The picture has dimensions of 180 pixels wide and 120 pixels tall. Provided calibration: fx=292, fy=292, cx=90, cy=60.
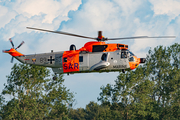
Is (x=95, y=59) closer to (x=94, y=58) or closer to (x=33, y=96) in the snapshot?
(x=94, y=58)

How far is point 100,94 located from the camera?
68.2 metres

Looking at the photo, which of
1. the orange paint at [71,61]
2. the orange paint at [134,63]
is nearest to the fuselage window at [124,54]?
the orange paint at [134,63]

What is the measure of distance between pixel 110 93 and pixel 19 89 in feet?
73.7

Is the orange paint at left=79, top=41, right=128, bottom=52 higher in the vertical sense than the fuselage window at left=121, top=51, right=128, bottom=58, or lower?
higher

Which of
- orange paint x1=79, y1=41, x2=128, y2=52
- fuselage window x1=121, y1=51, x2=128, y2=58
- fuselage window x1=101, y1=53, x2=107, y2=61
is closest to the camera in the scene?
fuselage window x1=101, y1=53, x2=107, y2=61

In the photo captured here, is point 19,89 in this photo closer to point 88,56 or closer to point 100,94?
point 100,94

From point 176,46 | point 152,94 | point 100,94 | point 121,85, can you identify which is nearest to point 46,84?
point 100,94

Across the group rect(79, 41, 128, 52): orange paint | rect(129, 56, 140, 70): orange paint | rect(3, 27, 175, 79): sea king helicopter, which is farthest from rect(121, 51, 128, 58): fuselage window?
rect(129, 56, 140, 70): orange paint

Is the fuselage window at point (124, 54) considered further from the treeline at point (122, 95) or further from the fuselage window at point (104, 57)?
the treeline at point (122, 95)

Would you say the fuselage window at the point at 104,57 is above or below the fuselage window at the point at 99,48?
below

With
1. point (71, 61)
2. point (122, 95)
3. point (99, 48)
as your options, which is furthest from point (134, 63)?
point (122, 95)

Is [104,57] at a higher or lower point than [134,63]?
higher

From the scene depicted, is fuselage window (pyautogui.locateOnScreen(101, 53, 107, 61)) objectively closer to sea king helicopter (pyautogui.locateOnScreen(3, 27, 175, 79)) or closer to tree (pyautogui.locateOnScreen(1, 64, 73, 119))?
sea king helicopter (pyautogui.locateOnScreen(3, 27, 175, 79))

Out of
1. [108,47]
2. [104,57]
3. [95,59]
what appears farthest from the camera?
[108,47]
